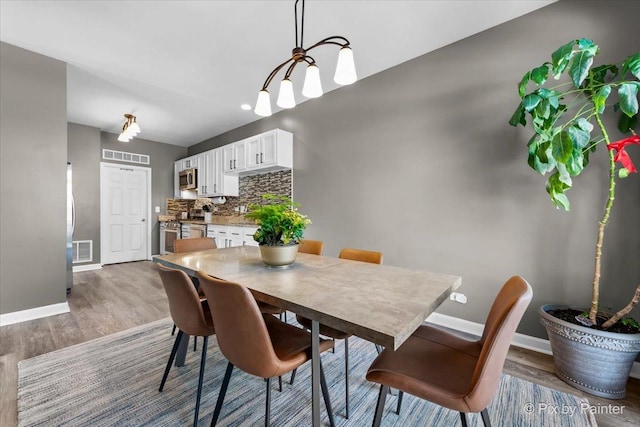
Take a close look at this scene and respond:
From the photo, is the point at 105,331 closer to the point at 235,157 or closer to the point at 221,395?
the point at 221,395

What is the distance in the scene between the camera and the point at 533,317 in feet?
7.20

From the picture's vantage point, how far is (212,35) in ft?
7.80

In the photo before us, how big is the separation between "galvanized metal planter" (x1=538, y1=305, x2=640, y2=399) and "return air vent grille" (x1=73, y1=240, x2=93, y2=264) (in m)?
6.56

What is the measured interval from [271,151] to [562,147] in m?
3.26

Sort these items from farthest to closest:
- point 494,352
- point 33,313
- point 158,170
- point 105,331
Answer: point 158,170
point 33,313
point 105,331
point 494,352

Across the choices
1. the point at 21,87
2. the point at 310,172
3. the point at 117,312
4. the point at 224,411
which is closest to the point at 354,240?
the point at 310,172

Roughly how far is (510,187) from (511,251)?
54 cm

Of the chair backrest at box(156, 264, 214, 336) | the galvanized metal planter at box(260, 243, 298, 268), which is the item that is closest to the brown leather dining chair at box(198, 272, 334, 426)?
the chair backrest at box(156, 264, 214, 336)

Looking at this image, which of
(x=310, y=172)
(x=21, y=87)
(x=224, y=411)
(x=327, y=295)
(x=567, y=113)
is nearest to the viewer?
(x=327, y=295)

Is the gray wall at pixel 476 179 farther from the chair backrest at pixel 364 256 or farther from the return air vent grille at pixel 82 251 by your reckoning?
the return air vent grille at pixel 82 251

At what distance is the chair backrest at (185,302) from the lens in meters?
1.32

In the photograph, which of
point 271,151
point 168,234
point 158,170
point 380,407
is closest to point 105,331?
point 380,407

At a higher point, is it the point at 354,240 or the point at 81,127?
the point at 81,127

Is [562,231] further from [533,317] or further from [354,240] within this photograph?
[354,240]
